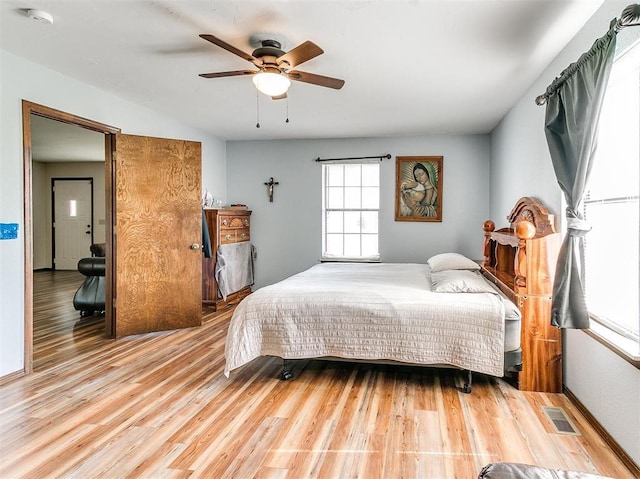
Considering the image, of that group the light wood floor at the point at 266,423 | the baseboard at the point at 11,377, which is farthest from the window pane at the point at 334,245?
the baseboard at the point at 11,377

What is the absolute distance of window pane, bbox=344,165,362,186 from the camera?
6.11 m

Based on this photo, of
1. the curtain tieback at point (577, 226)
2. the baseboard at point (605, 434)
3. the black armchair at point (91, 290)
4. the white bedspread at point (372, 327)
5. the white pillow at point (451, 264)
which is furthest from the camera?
the black armchair at point (91, 290)

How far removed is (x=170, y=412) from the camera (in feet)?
8.34

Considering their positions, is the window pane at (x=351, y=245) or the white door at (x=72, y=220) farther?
the white door at (x=72, y=220)

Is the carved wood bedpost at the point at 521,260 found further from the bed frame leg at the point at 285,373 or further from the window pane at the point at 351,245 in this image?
the window pane at the point at 351,245

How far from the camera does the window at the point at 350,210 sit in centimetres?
607

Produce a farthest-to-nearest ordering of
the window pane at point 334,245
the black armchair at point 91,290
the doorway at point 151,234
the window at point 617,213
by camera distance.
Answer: the window pane at point 334,245 < the black armchair at point 91,290 < the doorway at point 151,234 < the window at point 617,213

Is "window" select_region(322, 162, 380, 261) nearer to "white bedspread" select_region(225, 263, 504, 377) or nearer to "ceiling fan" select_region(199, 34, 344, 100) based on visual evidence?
"white bedspread" select_region(225, 263, 504, 377)

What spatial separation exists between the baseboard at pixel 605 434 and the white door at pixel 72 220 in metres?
9.36

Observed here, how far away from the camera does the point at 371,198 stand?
608cm

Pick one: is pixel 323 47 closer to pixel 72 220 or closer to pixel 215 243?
pixel 215 243

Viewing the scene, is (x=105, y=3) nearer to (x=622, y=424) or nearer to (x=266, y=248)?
(x=622, y=424)

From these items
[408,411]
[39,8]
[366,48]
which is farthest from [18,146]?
[408,411]

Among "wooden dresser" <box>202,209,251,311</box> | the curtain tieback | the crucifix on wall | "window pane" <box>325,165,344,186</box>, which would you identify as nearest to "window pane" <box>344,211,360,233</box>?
"window pane" <box>325,165,344,186</box>
